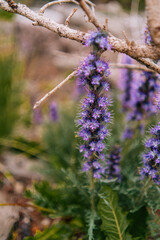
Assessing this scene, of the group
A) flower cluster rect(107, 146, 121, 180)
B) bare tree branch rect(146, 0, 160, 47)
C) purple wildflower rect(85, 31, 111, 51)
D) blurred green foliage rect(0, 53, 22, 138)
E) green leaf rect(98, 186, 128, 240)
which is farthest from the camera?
blurred green foliage rect(0, 53, 22, 138)

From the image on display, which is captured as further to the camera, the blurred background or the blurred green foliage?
the blurred green foliage

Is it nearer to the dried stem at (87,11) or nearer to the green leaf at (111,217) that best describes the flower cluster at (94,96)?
the dried stem at (87,11)

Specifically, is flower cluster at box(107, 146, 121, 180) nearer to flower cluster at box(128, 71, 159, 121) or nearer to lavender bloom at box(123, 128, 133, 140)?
flower cluster at box(128, 71, 159, 121)

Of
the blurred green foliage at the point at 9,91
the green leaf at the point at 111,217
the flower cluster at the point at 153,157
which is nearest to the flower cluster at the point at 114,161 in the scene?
the green leaf at the point at 111,217

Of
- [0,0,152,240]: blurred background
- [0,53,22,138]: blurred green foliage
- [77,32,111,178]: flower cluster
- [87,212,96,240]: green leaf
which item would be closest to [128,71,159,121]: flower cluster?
[0,0,152,240]: blurred background

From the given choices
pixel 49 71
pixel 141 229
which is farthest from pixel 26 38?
pixel 141 229

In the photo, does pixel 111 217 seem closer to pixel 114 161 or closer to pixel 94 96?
pixel 114 161

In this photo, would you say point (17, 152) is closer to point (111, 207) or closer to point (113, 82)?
point (111, 207)
